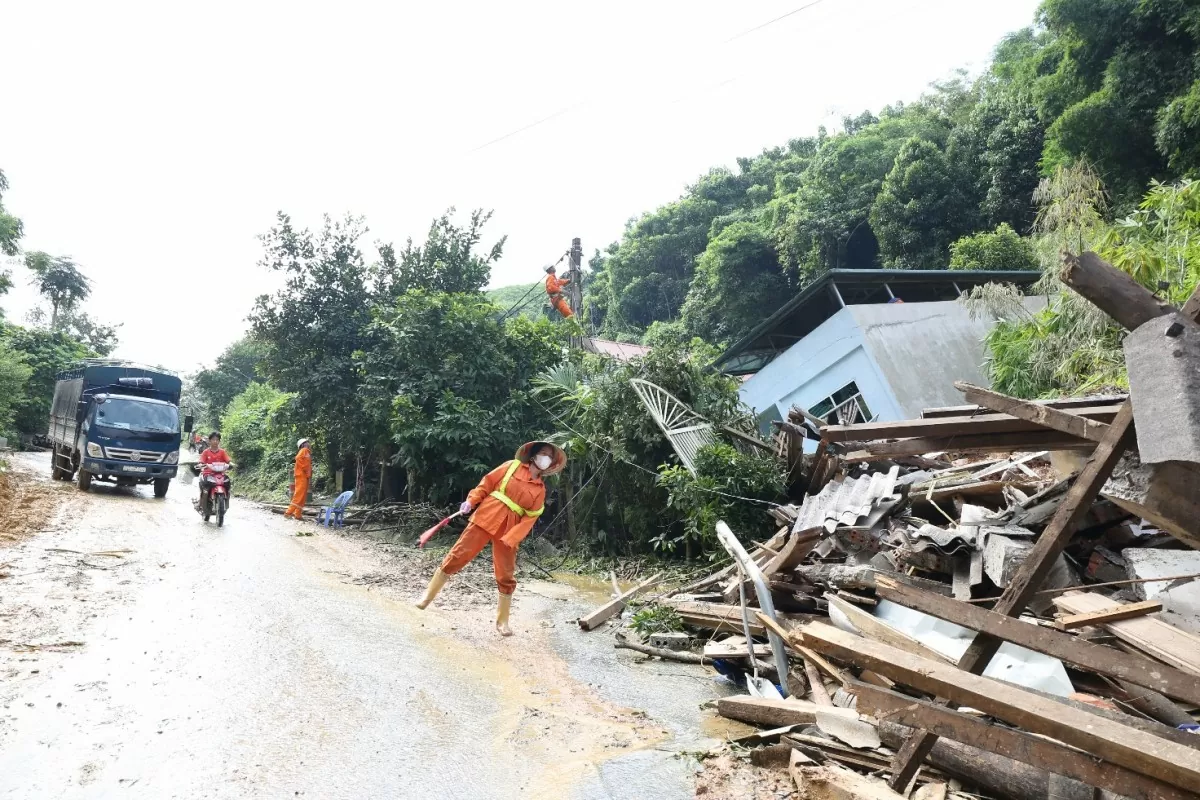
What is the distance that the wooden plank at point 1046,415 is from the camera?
343cm

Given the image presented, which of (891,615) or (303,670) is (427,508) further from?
(891,615)

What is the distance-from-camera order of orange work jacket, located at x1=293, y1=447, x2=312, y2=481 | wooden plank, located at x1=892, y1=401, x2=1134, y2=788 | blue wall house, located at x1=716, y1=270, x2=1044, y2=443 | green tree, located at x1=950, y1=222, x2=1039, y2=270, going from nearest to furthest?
wooden plank, located at x1=892, y1=401, x2=1134, y2=788
blue wall house, located at x1=716, y1=270, x2=1044, y2=443
orange work jacket, located at x1=293, y1=447, x2=312, y2=481
green tree, located at x1=950, y1=222, x2=1039, y2=270

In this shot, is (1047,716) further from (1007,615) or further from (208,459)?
(208,459)

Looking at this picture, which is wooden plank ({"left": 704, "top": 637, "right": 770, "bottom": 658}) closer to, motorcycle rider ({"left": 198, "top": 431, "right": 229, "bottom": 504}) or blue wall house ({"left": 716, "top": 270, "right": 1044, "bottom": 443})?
blue wall house ({"left": 716, "top": 270, "right": 1044, "bottom": 443})

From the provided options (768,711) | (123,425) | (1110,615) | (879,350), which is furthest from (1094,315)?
(123,425)

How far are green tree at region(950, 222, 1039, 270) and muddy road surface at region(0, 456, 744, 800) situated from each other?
17.1 meters

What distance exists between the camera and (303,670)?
577cm

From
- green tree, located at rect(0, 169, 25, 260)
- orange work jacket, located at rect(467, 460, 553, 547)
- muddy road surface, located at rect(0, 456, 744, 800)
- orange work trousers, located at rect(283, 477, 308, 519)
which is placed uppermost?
green tree, located at rect(0, 169, 25, 260)

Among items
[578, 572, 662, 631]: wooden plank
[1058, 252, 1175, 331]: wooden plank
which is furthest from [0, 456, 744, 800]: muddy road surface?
[1058, 252, 1175, 331]: wooden plank

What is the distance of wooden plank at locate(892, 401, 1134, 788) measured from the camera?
10.4 ft

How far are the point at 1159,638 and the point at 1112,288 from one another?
85.4 inches

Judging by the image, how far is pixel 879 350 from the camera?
16.6 m

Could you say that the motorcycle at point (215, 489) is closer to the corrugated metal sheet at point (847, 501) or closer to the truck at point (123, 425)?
the truck at point (123, 425)

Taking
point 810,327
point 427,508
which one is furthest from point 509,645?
point 810,327
